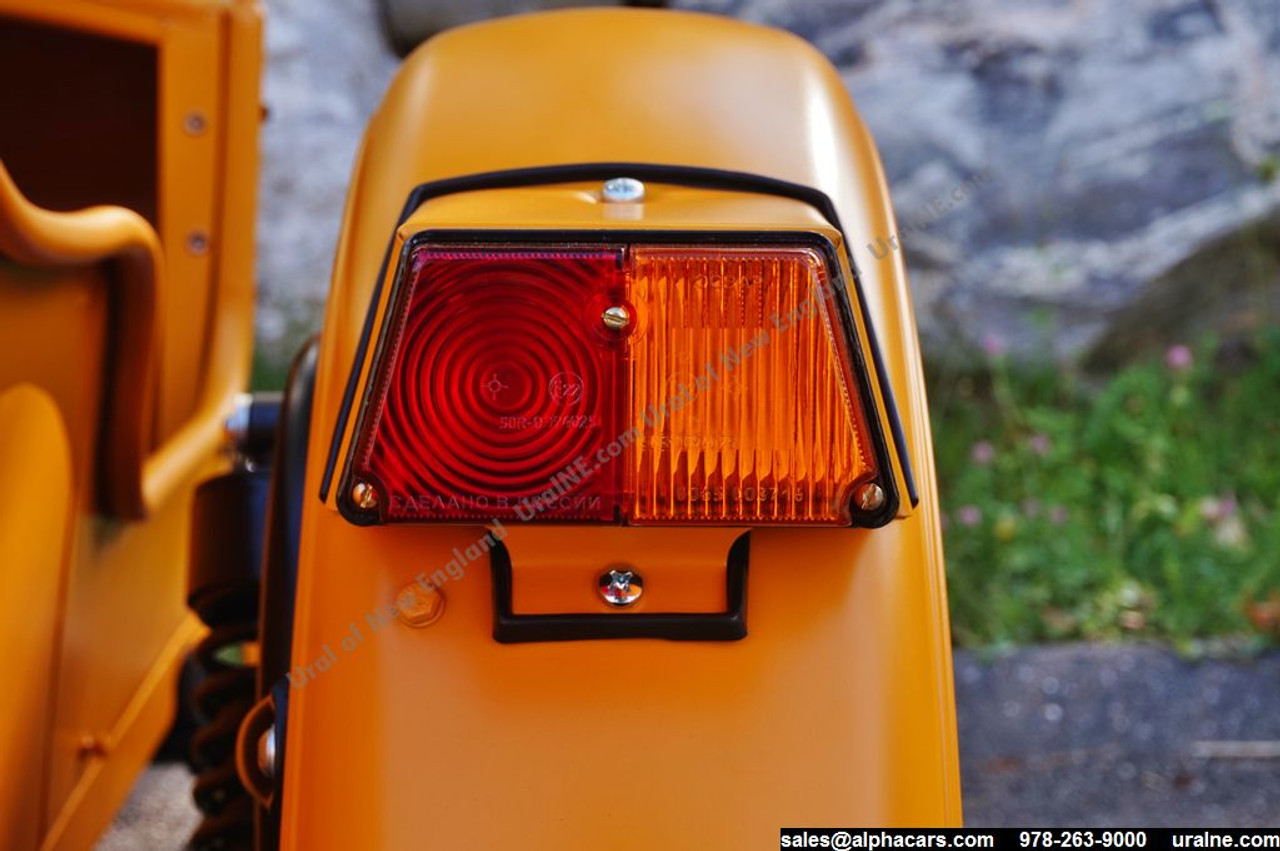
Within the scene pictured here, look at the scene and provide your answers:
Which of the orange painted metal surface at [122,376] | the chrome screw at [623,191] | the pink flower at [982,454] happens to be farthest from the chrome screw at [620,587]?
the pink flower at [982,454]

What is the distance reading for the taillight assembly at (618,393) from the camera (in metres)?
0.93

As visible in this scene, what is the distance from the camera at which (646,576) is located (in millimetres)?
1007

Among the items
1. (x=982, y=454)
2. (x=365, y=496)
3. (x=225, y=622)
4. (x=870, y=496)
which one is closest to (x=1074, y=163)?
(x=982, y=454)

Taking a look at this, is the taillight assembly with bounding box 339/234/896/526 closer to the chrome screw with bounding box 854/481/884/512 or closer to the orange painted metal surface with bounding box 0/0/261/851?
the chrome screw with bounding box 854/481/884/512

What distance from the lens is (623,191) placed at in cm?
106

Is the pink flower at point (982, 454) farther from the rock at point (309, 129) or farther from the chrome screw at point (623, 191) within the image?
the chrome screw at point (623, 191)

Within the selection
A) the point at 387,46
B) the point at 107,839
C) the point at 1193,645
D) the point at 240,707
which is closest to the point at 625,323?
the point at 240,707

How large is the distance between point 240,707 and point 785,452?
934mm

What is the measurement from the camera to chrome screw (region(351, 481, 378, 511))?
963mm

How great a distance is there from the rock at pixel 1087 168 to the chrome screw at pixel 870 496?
2660 millimetres

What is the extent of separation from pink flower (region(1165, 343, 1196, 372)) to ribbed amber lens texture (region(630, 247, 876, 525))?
2.56 metres

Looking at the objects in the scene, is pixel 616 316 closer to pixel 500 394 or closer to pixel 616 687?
pixel 500 394

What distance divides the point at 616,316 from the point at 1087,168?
9.87 ft

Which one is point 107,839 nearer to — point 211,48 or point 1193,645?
point 211,48
